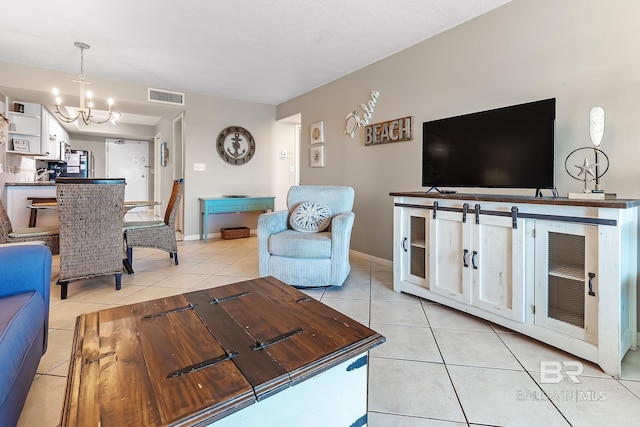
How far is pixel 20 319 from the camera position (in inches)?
44.5

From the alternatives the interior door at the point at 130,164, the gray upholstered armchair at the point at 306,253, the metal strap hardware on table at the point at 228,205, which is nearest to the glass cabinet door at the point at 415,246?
the gray upholstered armchair at the point at 306,253

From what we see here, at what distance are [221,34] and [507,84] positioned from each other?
253 cm

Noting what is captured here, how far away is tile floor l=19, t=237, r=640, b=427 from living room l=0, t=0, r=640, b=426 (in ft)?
3.55

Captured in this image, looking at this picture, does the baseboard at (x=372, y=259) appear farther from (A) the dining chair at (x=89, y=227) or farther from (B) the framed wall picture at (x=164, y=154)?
(B) the framed wall picture at (x=164, y=154)

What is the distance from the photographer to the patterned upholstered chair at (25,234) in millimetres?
2570

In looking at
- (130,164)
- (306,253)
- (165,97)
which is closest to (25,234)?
(306,253)

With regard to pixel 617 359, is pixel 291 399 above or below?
above

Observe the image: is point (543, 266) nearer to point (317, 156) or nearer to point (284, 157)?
point (317, 156)

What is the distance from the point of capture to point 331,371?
36.0 inches

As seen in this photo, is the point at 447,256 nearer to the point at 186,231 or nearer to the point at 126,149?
the point at 186,231

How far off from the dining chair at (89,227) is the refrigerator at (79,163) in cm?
613

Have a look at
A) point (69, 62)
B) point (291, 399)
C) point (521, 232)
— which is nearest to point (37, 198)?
point (69, 62)

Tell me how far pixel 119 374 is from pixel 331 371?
22.0 inches

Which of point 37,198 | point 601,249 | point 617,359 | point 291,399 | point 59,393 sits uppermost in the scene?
point 37,198
